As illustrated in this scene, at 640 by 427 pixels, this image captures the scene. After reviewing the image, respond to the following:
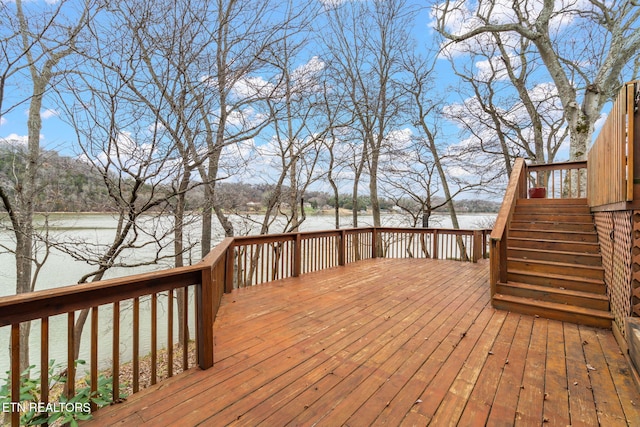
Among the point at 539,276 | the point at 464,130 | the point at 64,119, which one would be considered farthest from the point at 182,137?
the point at 464,130

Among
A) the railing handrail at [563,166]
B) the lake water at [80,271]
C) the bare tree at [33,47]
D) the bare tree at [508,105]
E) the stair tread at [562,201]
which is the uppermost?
the bare tree at [508,105]

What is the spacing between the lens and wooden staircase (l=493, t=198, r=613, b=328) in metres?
3.36

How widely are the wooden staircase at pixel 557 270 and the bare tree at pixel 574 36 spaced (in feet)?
17.6

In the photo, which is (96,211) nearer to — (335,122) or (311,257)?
(311,257)

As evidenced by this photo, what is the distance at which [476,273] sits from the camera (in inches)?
223

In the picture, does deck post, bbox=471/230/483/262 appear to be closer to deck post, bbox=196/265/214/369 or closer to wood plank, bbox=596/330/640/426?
wood plank, bbox=596/330/640/426

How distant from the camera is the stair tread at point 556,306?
10.4ft

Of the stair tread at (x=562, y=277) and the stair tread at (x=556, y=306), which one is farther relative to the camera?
the stair tread at (x=562, y=277)

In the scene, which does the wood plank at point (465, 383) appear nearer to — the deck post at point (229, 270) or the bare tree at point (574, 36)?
the deck post at point (229, 270)

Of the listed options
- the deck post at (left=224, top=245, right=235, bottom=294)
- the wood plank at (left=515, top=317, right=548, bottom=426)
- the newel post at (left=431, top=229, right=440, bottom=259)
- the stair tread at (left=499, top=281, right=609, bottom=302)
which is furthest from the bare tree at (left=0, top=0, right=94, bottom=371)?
the newel post at (left=431, top=229, right=440, bottom=259)

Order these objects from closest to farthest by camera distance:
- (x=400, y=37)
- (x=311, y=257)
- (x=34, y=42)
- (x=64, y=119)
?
(x=34, y=42) < (x=64, y=119) < (x=311, y=257) < (x=400, y=37)

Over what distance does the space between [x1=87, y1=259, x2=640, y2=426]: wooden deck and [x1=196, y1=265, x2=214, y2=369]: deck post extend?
10 cm

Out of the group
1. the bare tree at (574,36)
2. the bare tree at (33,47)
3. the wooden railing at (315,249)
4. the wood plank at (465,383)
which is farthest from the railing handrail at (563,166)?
the bare tree at (33,47)

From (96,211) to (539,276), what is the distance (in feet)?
23.7
